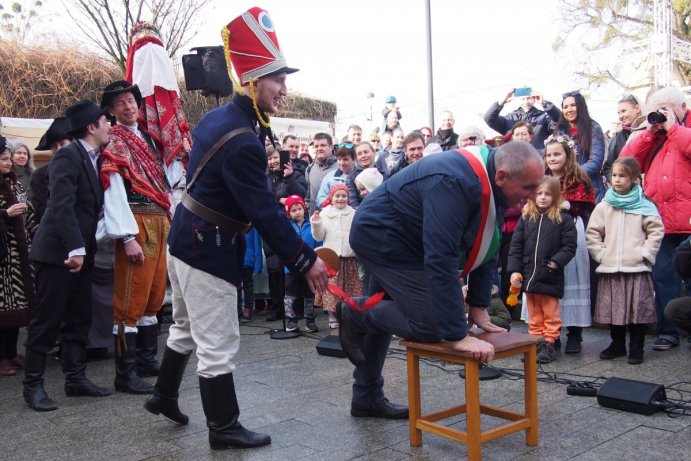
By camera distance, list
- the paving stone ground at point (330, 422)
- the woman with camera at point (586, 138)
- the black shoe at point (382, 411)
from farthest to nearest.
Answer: the woman with camera at point (586, 138), the black shoe at point (382, 411), the paving stone ground at point (330, 422)

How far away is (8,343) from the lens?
5.98 metres

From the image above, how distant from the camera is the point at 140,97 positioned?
202 inches

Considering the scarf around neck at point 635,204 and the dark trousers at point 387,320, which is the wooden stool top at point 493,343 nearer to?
the dark trousers at point 387,320

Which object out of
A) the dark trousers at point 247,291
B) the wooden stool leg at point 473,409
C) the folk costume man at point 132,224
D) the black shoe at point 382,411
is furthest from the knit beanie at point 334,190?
the wooden stool leg at point 473,409

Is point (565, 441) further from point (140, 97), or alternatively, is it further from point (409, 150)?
point (409, 150)

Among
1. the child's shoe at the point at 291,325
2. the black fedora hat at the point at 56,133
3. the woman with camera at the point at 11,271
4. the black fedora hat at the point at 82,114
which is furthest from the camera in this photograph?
the child's shoe at the point at 291,325

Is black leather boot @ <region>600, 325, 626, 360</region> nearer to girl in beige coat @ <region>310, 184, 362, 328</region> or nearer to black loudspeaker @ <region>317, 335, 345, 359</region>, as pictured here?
black loudspeaker @ <region>317, 335, 345, 359</region>

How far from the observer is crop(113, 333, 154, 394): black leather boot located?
484 centimetres

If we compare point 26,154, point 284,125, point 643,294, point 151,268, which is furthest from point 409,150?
point 284,125

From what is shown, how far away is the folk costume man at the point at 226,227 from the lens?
347 cm

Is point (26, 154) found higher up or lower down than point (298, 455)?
higher up

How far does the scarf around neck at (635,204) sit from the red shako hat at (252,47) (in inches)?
124

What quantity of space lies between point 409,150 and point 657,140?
2.57 meters

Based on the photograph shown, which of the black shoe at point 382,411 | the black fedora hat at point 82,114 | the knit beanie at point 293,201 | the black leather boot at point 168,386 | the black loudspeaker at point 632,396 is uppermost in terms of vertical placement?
the black fedora hat at point 82,114
